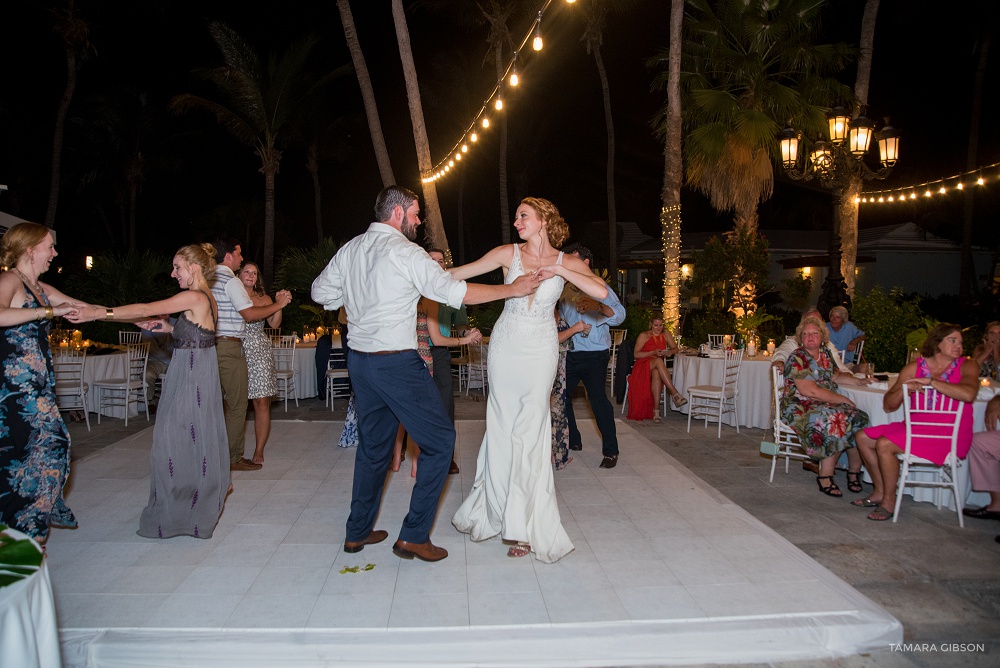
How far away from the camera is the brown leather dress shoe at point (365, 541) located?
157 inches

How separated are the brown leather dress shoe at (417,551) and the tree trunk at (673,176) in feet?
28.9

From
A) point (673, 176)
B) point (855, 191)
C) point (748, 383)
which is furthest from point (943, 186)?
point (748, 383)

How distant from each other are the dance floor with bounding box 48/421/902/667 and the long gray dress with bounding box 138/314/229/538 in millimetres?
141

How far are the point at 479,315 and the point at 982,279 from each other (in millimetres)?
21626

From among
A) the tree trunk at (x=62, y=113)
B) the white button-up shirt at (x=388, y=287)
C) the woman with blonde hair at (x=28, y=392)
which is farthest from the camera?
the tree trunk at (x=62, y=113)

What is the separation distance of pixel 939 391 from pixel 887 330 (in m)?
4.64

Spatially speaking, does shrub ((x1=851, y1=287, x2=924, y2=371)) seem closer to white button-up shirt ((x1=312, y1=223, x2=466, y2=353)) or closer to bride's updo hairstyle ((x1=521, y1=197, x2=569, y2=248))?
bride's updo hairstyle ((x1=521, y1=197, x2=569, y2=248))

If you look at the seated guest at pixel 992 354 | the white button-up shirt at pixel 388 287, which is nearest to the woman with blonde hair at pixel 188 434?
the white button-up shirt at pixel 388 287

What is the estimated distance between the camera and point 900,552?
14.0 ft

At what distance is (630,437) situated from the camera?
24.0 feet

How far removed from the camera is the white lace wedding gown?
12.9 feet

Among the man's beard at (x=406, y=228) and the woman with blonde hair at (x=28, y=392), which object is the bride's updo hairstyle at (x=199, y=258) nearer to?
the woman with blonde hair at (x=28, y=392)

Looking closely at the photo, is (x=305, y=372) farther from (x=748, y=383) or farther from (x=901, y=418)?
(x=901, y=418)

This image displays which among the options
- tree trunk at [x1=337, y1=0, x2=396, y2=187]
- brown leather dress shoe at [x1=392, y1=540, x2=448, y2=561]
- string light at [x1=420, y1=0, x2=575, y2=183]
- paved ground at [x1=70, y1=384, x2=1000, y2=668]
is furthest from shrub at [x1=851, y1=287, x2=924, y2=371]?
tree trunk at [x1=337, y1=0, x2=396, y2=187]
